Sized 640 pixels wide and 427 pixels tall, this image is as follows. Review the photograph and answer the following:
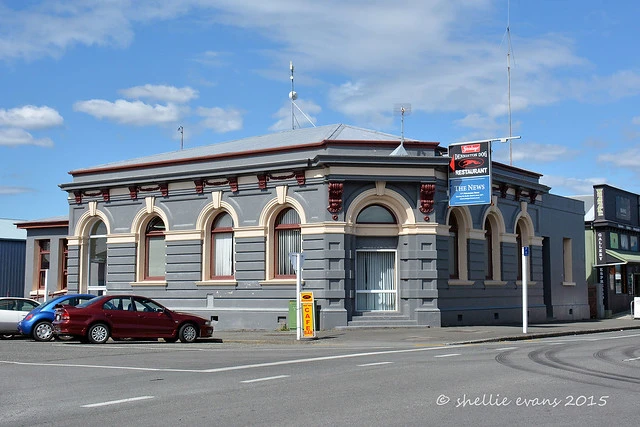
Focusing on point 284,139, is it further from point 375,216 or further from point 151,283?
point 151,283

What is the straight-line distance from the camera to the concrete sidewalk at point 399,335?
22297mm

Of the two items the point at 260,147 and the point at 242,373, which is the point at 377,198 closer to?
the point at 260,147

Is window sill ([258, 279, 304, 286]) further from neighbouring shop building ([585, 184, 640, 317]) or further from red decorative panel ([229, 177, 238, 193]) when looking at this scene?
neighbouring shop building ([585, 184, 640, 317])

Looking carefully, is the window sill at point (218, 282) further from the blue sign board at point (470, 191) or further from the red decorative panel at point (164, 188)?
the blue sign board at point (470, 191)

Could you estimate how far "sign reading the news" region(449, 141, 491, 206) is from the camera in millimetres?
26750

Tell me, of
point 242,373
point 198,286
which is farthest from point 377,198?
point 242,373

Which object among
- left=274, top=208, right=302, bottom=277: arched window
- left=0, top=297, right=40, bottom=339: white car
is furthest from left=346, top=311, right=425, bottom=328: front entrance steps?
left=0, top=297, right=40, bottom=339: white car

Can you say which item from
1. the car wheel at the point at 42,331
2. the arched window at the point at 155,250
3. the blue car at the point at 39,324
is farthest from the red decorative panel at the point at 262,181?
the car wheel at the point at 42,331

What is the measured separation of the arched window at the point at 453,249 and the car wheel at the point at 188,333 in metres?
10.2

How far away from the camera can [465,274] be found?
29203 millimetres

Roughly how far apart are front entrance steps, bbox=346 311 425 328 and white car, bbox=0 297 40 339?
10.2 m

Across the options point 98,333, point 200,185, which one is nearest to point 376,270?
point 200,185

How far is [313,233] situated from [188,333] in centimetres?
582

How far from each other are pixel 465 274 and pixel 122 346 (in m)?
13.3
